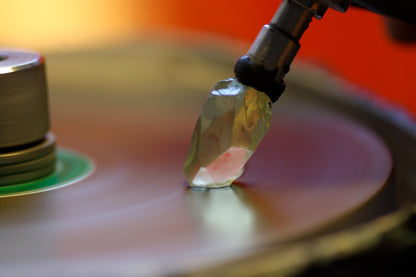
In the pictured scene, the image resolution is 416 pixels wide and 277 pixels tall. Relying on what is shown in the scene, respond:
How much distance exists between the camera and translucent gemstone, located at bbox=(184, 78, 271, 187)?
0.36 m

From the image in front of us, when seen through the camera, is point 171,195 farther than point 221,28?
No

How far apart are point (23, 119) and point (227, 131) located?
14cm

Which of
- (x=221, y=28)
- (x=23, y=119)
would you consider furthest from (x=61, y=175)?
(x=221, y=28)

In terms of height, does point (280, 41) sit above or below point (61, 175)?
above

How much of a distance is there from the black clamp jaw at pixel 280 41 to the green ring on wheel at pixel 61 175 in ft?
0.50

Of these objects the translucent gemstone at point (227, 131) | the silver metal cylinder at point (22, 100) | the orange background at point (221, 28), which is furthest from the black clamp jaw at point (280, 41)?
the orange background at point (221, 28)

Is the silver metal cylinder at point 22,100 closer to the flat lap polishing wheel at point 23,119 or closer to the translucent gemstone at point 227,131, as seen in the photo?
the flat lap polishing wheel at point 23,119

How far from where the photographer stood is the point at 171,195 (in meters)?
0.38

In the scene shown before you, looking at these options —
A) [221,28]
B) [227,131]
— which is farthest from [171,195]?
[221,28]

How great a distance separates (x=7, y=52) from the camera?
435 mm

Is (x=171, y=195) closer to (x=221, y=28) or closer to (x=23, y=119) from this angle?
(x=23, y=119)

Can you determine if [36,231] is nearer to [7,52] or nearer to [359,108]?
[7,52]

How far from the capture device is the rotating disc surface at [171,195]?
11.9 inches

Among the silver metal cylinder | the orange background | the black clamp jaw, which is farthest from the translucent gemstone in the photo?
the orange background
